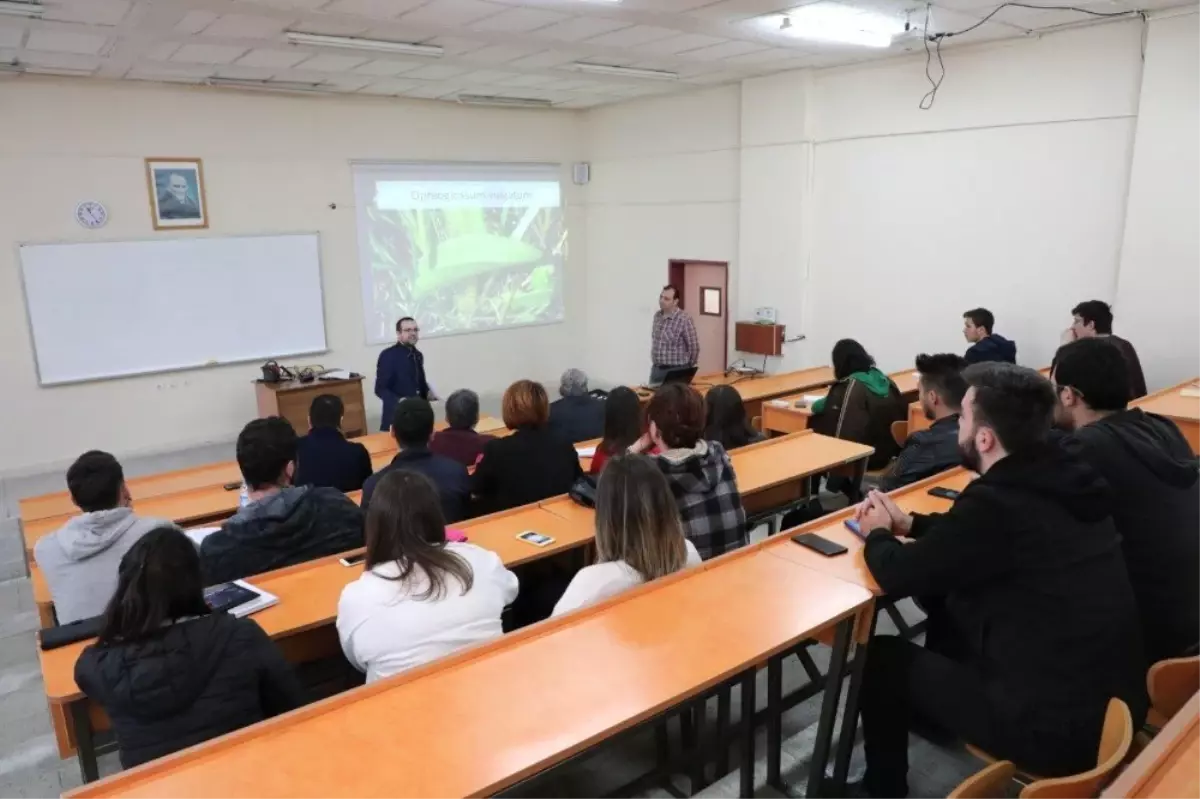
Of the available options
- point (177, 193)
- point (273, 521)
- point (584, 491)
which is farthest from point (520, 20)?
point (177, 193)

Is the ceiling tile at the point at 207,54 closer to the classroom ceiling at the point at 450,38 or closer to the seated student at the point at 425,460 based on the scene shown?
the classroom ceiling at the point at 450,38

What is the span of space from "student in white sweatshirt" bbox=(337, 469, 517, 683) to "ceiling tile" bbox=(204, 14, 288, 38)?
379 cm

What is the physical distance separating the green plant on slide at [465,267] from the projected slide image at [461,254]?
1 centimetres

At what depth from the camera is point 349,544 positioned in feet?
9.25

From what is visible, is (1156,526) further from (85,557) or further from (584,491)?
(85,557)

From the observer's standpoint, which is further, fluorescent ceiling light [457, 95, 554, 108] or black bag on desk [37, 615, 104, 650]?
fluorescent ceiling light [457, 95, 554, 108]

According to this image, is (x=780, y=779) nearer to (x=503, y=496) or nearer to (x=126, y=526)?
(x=503, y=496)

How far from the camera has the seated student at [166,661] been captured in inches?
67.9

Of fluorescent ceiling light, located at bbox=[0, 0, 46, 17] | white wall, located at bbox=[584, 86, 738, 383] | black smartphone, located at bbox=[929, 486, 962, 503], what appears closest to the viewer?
black smartphone, located at bbox=[929, 486, 962, 503]

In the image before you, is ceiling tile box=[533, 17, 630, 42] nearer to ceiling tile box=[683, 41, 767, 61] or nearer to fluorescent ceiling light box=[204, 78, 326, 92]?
ceiling tile box=[683, 41, 767, 61]

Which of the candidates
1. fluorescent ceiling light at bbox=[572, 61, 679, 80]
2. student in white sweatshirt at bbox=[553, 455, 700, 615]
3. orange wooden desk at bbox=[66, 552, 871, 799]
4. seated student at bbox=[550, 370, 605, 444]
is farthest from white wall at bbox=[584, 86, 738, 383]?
orange wooden desk at bbox=[66, 552, 871, 799]

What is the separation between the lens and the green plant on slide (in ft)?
26.8

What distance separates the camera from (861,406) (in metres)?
4.58

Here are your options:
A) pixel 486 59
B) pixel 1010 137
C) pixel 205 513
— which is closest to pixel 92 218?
pixel 486 59
